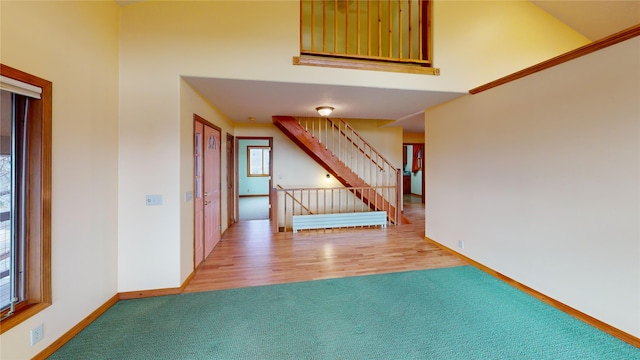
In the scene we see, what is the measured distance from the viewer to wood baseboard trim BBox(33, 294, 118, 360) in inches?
65.9

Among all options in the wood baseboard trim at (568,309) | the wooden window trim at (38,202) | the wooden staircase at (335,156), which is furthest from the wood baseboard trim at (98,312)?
the wood baseboard trim at (568,309)

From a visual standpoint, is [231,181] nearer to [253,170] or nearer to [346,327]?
[346,327]

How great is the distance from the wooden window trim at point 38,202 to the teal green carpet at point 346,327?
51 cm

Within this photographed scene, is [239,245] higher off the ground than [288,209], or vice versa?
[288,209]

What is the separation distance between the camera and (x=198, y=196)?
10.4 feet

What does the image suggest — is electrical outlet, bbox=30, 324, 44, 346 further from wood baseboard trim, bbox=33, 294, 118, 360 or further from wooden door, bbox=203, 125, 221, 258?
wooden door, bbox=203, 125, 221, 258

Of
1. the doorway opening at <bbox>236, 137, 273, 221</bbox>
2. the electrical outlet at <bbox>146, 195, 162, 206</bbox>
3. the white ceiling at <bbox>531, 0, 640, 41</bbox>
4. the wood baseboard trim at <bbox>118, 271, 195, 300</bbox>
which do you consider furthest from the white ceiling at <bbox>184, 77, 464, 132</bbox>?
the doorway opening at <bbox>236, 137, 273, 221</bbox>

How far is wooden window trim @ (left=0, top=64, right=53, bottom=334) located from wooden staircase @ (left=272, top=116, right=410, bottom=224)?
3406 millimetres

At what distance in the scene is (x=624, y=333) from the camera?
185 centimetres

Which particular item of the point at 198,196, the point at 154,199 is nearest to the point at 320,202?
the point at 198,196

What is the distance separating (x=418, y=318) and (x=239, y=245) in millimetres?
3032

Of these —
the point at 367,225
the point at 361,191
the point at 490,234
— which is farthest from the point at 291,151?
the point at 490,234

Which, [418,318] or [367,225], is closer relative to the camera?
[418,318]

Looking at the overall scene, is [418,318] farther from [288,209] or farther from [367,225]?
[288,209]
